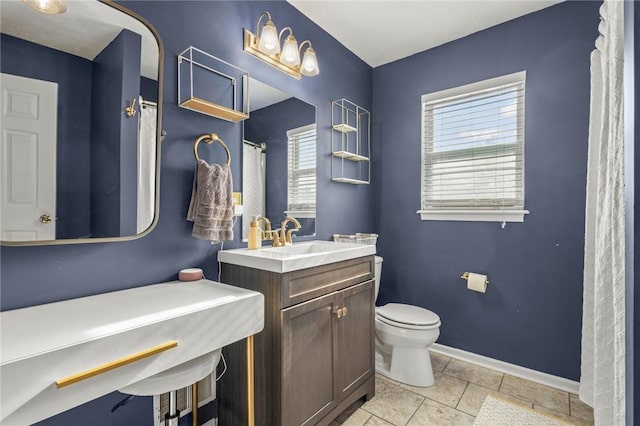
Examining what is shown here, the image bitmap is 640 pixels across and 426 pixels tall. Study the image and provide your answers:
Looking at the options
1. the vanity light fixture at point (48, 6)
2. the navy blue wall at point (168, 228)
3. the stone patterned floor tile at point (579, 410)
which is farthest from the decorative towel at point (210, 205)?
the stone patterned floor tile at point (579, 410)

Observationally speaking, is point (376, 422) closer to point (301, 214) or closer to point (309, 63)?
point (301, 214)

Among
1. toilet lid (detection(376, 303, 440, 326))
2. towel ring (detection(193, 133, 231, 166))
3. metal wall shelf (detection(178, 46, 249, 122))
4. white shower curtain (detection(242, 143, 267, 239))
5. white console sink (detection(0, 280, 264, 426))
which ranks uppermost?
metal wall shelf (detection(178, 46, 249, 122))

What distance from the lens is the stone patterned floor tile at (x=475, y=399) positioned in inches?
71.3

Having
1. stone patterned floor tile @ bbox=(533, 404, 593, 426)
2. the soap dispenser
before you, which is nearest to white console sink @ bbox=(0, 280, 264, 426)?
the soap dispenser

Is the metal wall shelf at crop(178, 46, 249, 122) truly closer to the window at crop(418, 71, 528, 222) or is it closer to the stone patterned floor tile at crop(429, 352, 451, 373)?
the window at crop(418, 71, 528, 222)

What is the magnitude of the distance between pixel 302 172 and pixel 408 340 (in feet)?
4.40

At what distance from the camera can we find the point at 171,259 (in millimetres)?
1452

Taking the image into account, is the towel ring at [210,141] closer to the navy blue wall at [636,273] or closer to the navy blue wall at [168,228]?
the navy blue wall at [168,228]

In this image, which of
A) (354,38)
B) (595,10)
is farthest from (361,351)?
(595,10)

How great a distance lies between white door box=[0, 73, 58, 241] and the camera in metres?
1.01

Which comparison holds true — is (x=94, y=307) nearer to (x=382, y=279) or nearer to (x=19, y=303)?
(x=19, y=303)

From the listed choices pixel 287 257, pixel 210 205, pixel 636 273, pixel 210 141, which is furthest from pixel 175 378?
pixel 636 273

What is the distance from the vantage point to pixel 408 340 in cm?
202

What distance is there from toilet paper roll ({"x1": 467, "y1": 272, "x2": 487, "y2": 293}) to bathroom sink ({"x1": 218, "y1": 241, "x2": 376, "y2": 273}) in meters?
0.90
